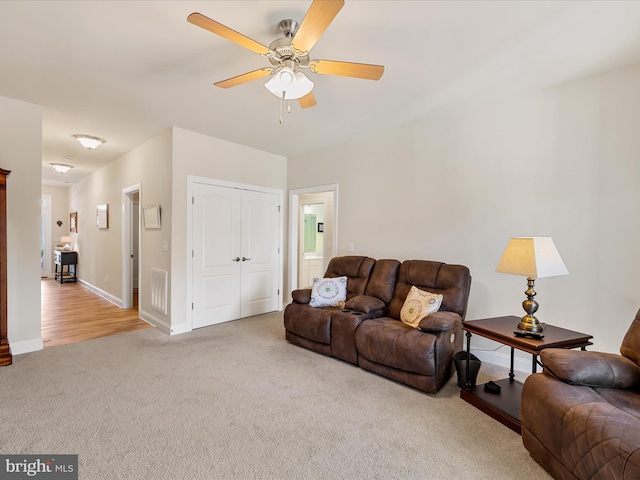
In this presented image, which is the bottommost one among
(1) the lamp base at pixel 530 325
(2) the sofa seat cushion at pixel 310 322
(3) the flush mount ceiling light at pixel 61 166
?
(2) the sofa seat cushion at pixel 310 322

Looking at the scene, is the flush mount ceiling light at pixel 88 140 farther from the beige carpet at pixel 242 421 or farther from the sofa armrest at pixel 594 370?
the sofa armrest at pixel 594 370

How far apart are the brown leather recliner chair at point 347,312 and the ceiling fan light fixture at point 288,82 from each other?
2.08 metres

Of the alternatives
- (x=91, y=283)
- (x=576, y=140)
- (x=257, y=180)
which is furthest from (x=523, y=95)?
(x=91, y=283)

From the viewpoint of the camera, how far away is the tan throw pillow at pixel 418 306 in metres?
2.91

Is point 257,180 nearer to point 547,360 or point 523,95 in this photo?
point 523,95

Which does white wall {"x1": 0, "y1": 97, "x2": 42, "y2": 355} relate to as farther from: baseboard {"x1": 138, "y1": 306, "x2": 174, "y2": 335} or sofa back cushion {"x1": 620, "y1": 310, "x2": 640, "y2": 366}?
sofa back cushion {"x1": 620, "y1": 310, "x2": 640, "y2": 366}

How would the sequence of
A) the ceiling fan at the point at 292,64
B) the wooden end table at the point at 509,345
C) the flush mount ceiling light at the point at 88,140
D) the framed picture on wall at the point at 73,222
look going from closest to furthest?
the ceiling fan at the point at 292,64, the wooden end table at the point at 509,345, the flush mount ceiling light at the point at 88,140, the framed picture on wall at the point at 73,222

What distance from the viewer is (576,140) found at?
274 centimetres

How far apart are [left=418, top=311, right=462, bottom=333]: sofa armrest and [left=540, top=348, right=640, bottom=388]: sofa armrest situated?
85 centimetres

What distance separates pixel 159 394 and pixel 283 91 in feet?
8.05

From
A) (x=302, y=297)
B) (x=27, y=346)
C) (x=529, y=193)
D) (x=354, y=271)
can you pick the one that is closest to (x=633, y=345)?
(x=529, y=193)

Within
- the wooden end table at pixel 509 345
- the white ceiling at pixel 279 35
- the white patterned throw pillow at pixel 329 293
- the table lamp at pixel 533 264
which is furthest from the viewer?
the white patterned throw pillow at pixel 329 293

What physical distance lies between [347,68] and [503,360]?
302cm

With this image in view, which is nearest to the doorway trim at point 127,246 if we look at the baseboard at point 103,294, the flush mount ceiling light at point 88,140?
the baseboard at point 103,294
